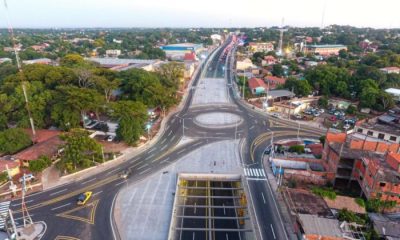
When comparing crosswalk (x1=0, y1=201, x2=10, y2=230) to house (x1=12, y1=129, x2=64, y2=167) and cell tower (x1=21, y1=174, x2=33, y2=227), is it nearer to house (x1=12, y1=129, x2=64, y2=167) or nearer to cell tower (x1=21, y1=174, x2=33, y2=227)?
cell tower (x1=21, y1=174, x2=33, y2=227)

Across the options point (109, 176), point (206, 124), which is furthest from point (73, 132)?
point (206, 124)

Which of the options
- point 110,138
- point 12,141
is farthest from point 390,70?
point 12,141

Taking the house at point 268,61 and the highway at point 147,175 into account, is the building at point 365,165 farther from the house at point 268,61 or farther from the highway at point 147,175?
the house at point 268,61

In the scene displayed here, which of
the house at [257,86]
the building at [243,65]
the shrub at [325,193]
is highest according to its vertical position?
the building at [243,65]

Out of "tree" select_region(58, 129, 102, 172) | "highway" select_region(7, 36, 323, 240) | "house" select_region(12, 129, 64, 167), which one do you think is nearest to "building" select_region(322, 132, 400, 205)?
"highway" select_region(7, 36, 323, 240)

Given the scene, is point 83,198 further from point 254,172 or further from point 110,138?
point 254,172

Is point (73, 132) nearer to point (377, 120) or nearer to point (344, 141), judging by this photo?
point (344, 141)

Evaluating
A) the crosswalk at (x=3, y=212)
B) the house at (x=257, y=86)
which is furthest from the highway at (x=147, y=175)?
the house at (x=257, y=86)
